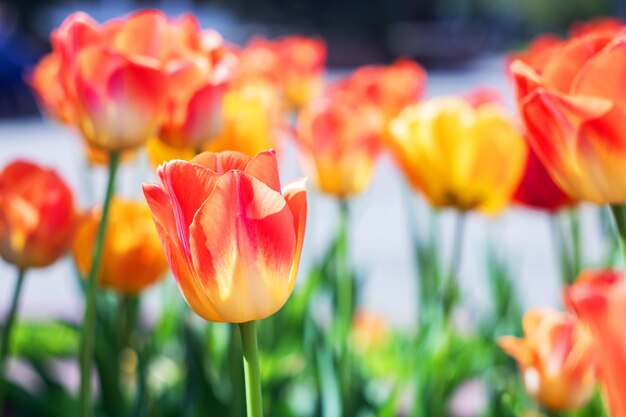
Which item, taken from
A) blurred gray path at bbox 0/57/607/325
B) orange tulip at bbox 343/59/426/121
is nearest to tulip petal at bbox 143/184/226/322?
orange tulip at bbox 343/59/426/121

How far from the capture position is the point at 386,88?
1.45 m

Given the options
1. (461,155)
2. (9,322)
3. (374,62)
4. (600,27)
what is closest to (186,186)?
(9,322)

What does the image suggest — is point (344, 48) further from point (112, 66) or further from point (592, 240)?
point (112, 66)

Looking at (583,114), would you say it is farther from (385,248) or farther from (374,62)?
(374,62)

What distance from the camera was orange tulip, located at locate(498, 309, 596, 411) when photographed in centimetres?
77

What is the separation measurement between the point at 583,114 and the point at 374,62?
45.2 feet

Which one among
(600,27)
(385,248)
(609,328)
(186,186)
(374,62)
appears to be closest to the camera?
(609,328)

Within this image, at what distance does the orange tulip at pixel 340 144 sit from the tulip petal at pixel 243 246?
2.20 ft

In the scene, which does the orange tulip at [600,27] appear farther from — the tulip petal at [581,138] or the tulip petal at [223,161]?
the tulip petal at [223,161]

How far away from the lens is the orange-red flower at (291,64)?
1.67m

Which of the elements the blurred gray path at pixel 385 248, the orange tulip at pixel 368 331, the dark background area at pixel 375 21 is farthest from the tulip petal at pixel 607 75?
the dark background area at pixel 375 21

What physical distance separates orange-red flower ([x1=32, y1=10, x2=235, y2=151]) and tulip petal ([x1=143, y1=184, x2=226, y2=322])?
0.30 metres

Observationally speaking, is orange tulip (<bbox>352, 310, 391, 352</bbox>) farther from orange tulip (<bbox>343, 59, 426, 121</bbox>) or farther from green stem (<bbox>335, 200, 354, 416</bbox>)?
green stem (<bbox>335, 200, 354, 416</bbox>)

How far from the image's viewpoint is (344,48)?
1568cm
